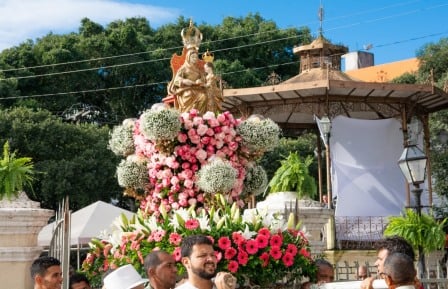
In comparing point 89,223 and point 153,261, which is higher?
point 89,223

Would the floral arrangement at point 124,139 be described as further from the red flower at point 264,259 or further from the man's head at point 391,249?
the man's head at point 391,249

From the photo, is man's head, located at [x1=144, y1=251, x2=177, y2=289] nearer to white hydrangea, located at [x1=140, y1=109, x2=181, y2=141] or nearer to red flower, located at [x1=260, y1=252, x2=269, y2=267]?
red flower, located at [x1=260, y1=252, x2=269, y2=267]

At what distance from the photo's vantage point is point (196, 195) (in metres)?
8.59

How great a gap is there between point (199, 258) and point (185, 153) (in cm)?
386

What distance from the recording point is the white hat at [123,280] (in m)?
5.23

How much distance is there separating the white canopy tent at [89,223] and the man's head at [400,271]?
35.8ft

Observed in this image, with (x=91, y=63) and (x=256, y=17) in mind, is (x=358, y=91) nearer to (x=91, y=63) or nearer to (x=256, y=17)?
(x=91, y=63)

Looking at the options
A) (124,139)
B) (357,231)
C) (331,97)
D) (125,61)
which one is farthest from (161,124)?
(125,61)

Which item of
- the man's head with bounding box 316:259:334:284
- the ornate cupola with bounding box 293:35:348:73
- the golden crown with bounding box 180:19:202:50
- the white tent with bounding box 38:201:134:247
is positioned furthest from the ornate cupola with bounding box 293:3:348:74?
the man's head with bounding box 316:259:334:284

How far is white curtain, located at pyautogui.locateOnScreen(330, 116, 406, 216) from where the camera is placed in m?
20.1

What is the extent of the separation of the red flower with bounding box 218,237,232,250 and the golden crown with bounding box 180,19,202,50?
4.04 metres

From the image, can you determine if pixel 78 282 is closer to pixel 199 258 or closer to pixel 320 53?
pixel 199 258

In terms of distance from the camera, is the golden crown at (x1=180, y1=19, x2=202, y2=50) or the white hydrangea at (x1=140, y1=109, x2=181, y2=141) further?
the golden crown at (x1=180, y1=19, x2=202, y2=50)

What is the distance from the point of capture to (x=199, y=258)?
4.83 meters
